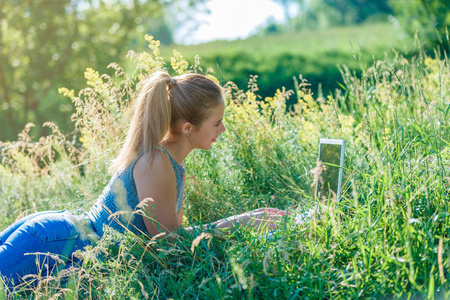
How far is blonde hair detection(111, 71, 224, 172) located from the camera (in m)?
2.41

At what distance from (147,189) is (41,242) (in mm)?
599

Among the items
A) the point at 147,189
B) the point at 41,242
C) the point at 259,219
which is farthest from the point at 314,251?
the point at 41,242

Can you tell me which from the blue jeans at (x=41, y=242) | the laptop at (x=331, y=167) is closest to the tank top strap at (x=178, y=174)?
the blue jeans at (x=41, y=242)

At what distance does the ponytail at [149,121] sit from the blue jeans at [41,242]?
1.29 ft

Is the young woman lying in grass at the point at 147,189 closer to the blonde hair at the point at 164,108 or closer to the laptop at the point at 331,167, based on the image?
the blonde hair at the point at 164,108

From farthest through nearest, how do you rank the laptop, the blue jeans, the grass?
the laptop, the blue jeans, the grass

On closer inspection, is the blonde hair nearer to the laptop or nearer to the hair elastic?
the hair elastic

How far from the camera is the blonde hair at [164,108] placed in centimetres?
241

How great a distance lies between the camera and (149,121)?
240cm

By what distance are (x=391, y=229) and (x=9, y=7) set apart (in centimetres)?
1259

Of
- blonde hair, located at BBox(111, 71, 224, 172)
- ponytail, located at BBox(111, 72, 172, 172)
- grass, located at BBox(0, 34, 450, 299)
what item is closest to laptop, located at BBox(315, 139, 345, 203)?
grass, located at BBox(0, 34, 450, 299)

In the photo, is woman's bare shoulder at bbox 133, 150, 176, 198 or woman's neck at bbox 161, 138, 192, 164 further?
woman's neck at bbox 161, 138, 192, 164

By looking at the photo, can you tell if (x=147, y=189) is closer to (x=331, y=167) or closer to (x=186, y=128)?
(x=186, y=128)

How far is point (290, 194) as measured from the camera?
10.0ft
